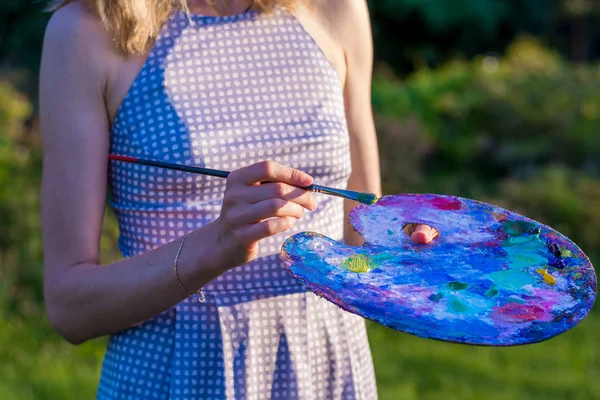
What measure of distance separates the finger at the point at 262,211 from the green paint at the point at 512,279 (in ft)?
1.21

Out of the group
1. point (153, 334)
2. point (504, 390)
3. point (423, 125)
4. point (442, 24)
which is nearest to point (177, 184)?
point (153, 334)

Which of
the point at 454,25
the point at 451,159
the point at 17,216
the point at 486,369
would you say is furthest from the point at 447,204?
the point at 454,25

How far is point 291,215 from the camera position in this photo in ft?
4.56

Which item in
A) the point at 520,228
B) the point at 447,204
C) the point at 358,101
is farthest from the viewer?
the point at 358,101

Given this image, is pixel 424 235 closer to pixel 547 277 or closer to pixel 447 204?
pixel 447 204

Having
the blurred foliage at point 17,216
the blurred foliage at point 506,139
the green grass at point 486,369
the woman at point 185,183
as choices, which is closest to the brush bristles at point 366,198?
the woman at point 185,183

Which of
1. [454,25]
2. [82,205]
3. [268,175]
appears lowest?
[454,25]

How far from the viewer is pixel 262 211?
1354 millimetres

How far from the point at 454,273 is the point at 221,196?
50 centimetres

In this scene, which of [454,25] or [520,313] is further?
[454,25]

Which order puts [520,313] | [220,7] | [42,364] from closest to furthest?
[520,313], [220,7], [42,364]

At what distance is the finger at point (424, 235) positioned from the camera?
5.14 feet

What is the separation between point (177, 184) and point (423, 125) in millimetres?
5725

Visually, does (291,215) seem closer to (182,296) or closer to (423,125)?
(182,296)
